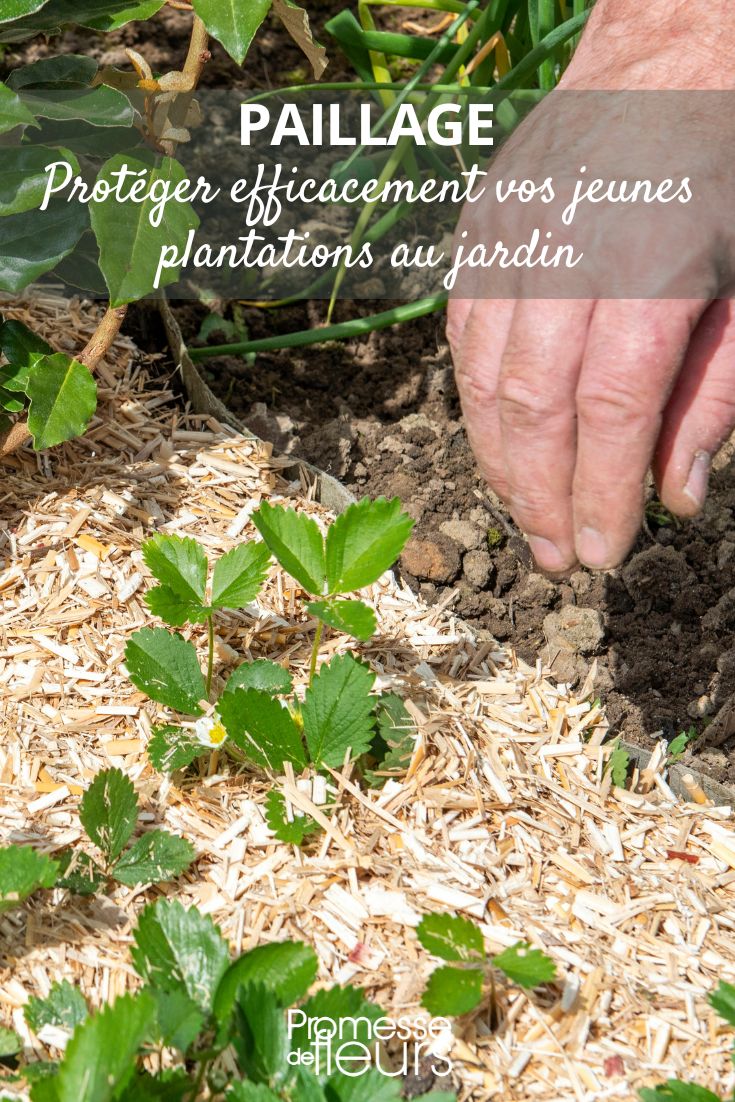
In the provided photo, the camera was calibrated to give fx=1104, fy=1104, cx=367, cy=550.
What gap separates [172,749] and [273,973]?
11.3 inches

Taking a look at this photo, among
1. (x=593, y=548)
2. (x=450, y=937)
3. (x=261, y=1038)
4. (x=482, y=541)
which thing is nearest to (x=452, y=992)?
(x=450, y=937)

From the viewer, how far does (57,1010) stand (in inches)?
36.3

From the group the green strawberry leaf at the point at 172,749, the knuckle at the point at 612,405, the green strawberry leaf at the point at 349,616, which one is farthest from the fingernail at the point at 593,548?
the green strawberry leaf at the point at 172,749

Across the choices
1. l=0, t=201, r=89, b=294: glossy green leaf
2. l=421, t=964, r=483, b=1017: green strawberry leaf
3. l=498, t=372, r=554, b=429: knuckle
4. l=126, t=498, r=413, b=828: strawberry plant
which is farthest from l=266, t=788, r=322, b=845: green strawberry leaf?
l=0, t=201, r=89, b=294: glossy green leaf

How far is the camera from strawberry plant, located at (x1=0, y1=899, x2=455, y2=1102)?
768 millimetres

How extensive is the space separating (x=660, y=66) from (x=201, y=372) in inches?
37.2

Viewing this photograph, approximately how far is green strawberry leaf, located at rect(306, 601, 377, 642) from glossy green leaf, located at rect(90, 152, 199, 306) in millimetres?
397

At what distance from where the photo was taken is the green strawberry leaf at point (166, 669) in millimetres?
1137

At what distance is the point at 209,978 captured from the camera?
899 mm

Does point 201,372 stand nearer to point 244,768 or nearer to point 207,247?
point 207,247

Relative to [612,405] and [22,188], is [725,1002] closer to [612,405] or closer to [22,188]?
[612,405]

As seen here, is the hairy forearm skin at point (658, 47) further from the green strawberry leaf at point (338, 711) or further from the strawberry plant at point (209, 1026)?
the strawberry plant at point (209, 1026)
